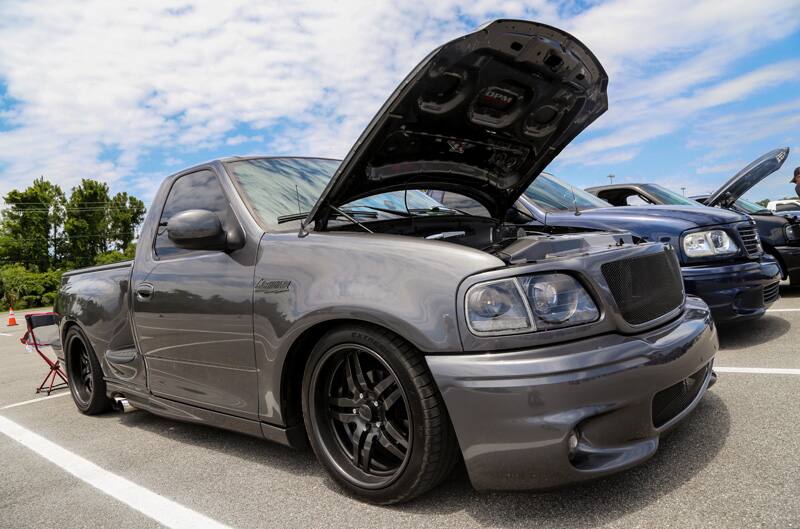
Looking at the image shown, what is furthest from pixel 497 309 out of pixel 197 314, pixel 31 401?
pixel 31 401

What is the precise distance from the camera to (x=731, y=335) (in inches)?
199

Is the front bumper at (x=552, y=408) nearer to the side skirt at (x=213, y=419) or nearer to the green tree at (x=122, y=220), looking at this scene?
the side skirt at (x=213, y=419)

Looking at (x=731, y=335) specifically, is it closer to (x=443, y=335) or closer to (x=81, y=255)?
(x=443, y=335)

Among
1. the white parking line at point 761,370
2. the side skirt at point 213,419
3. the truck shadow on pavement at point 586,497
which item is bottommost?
the white parking line at point 761,370

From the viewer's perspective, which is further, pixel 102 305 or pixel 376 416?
pixel 102 305

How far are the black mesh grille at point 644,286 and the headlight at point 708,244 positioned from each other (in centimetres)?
187

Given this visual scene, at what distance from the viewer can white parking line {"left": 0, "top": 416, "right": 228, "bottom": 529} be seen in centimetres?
253

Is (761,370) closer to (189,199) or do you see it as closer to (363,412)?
(363,412)

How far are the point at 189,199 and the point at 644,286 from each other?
8.57ft

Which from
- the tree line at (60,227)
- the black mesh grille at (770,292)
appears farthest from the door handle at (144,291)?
the tree line at (60,227)

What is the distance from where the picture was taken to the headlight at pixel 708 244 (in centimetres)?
450

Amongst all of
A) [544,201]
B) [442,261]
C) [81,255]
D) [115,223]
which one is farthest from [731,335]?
[115,223]

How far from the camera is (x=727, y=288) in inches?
174

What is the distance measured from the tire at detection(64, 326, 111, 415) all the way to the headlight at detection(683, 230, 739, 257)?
14.8ft
